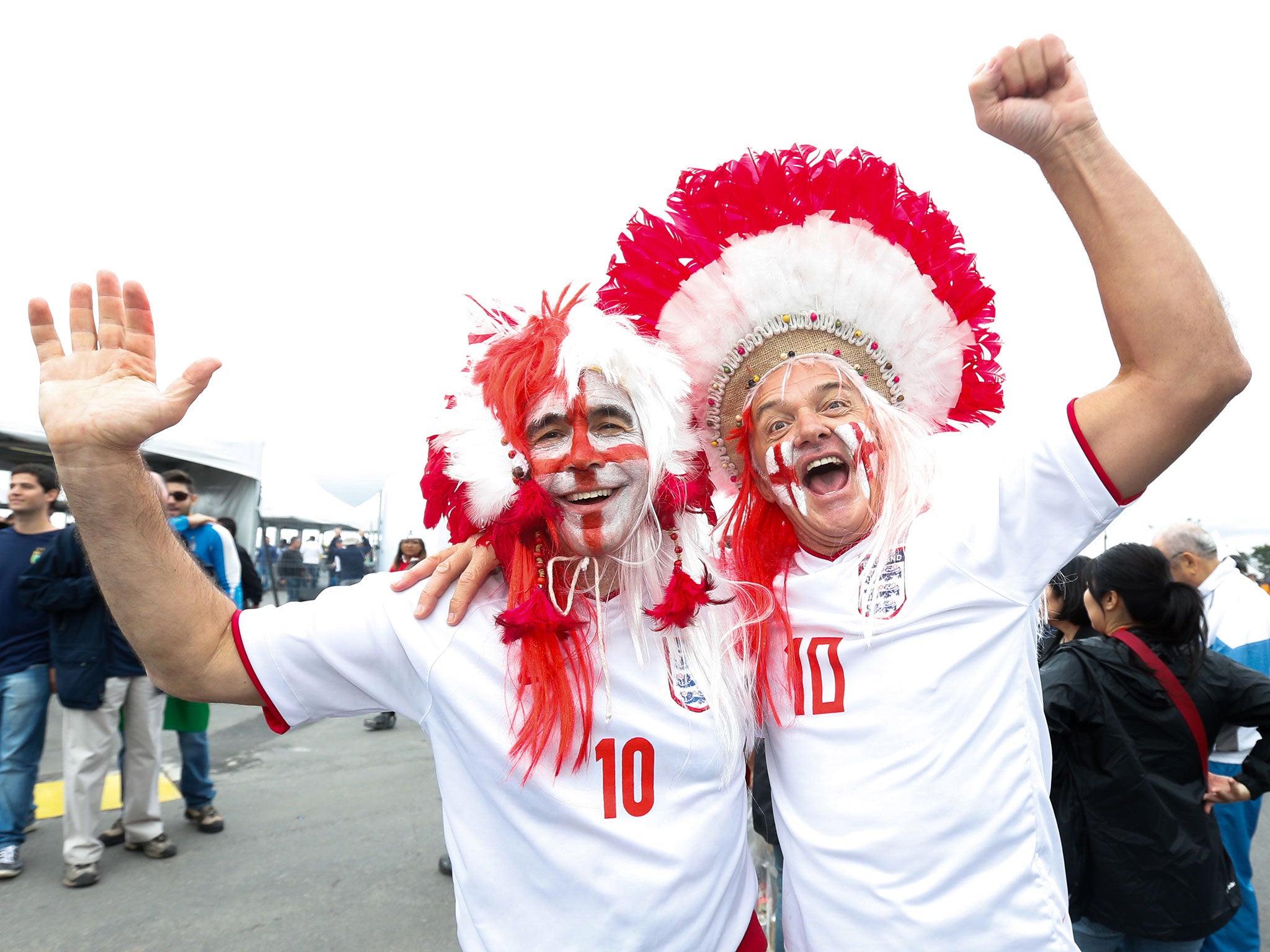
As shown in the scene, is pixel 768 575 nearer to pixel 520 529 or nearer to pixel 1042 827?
pixel 520 529

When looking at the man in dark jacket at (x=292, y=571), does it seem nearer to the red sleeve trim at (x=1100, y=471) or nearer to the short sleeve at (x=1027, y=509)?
the short sleeve at (x=1027, y=509)

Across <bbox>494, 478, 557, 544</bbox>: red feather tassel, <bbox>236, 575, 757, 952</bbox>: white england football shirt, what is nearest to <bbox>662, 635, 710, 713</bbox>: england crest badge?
<bbox>236, 575, 757, 952</bbox>: white england football shirt

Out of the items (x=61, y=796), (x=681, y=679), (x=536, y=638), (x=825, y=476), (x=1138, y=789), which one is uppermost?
(x=825, y=476)

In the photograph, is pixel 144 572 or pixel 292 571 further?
pixel 292 571

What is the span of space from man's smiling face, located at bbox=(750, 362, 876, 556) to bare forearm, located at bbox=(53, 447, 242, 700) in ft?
3.76

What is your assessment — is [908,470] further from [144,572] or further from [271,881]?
[271,881]

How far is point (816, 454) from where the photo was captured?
5.63ft

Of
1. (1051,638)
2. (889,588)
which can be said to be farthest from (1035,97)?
(1051,638)

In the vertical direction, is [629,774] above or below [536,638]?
below

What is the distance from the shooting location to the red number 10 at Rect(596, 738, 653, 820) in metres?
1.45

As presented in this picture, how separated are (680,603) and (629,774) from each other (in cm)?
33

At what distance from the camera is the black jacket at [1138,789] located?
2150 millimetres

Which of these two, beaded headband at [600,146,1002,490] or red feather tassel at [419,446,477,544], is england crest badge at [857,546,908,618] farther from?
red feather tassel at [419,446,477,544]

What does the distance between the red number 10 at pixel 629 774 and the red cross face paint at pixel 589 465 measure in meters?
0.37
